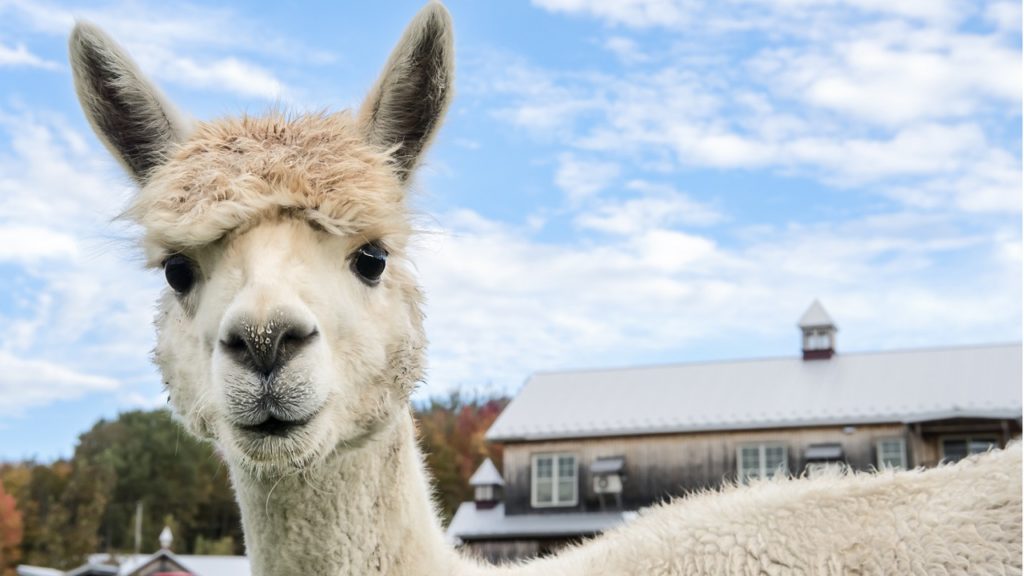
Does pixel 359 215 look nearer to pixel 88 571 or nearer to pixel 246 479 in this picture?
pixel 246 479

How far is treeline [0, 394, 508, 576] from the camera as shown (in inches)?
2534

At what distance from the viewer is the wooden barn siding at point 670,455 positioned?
35281 mm

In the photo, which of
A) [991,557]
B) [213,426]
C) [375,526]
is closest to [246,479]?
[213,426]

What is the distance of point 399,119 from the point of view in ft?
14.4

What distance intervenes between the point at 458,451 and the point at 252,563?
6071cm

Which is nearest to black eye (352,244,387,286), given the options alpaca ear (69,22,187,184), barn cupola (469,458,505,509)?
alpaca ear (69,22,187,184)

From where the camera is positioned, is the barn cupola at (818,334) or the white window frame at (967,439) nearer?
the white window frame at (967,439)

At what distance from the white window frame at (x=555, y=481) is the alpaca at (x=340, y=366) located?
34.6 m

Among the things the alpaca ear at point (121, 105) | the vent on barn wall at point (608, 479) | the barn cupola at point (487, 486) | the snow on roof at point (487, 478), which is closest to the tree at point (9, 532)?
the barn cupola at point (487, 486)

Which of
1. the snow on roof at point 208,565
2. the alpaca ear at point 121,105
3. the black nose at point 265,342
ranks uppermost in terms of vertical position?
the alpaca ear at point 121,105

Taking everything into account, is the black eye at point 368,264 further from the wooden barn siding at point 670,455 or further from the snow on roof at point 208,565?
the snow on roof at point 208,565

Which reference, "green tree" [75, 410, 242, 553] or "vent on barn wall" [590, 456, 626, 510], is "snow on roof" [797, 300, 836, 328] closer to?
"vent on barn wall" [590, 456, 626, 510]

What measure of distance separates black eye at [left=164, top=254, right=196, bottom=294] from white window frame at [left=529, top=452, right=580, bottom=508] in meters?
35.2

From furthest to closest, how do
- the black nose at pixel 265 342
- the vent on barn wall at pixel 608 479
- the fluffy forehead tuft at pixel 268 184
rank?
1. the vent on barn wall at pixel 608 479
2. the fluffy forehead tuft at pixel 268 184
3. the black nose at pixel 265 342
